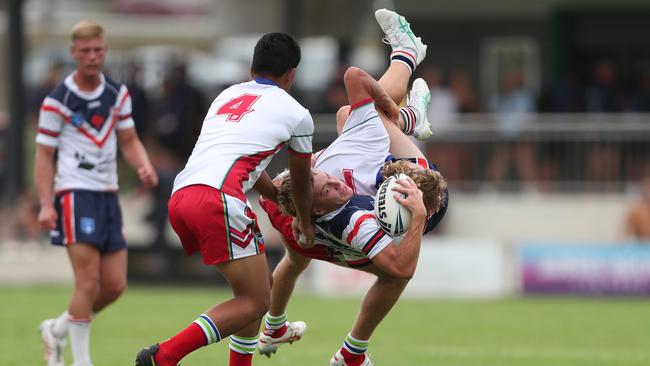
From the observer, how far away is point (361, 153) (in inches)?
334

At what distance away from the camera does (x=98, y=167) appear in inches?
384

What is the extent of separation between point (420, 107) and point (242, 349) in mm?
2236

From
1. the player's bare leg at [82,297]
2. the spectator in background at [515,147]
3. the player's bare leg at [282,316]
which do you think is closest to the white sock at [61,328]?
the player's bare leg at [82,297]

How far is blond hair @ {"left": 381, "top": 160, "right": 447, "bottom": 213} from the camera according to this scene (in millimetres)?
8180

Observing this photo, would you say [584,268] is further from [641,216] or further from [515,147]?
[515,147]

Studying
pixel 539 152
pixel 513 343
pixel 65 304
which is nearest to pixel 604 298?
pixel 539 152

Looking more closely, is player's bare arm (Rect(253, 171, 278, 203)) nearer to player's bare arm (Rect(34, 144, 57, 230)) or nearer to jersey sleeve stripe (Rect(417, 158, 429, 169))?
jersey sleeve stripe (Rect(417, 158, 429, 169))

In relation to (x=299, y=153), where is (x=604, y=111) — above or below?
below

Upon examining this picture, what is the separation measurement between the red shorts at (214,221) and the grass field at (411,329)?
113 inches

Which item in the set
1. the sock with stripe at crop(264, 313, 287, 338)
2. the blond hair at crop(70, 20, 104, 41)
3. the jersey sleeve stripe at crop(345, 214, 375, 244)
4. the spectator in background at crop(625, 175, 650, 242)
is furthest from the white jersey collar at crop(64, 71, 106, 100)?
the spectator in background at crop(625, 175, 650, 242)

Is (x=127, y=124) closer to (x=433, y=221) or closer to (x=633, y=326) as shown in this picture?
(x=433, y=221)

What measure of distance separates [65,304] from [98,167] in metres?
6.81

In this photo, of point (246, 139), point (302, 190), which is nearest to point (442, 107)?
point (302, 190)

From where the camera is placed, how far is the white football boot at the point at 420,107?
8953 mm
